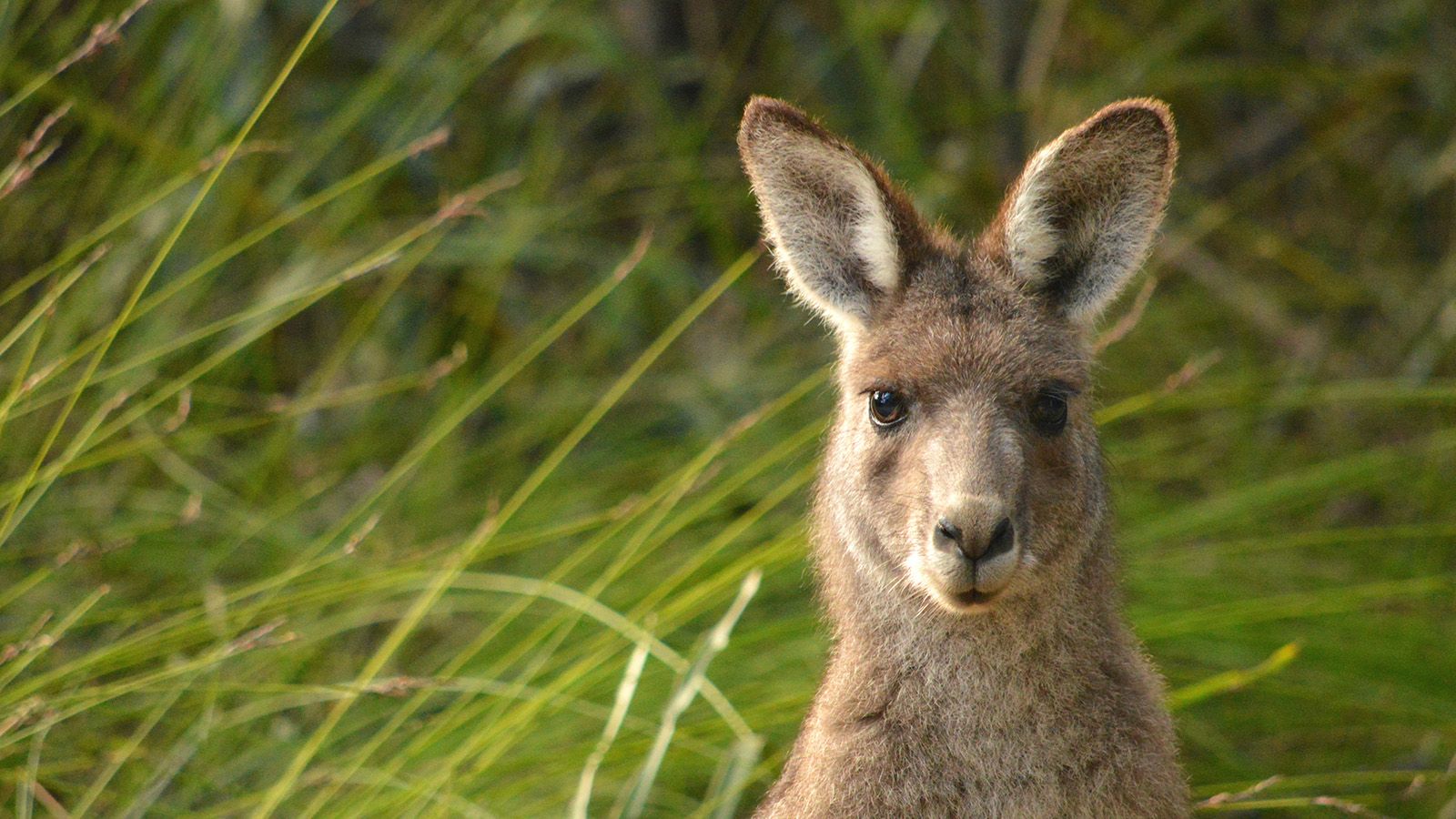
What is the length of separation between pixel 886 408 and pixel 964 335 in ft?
0.62

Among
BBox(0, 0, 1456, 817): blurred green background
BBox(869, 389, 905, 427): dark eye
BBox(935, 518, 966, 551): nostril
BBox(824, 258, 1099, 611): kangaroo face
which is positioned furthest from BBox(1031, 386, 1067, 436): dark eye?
BBox(0, 0, 1456, 817): blurred green background

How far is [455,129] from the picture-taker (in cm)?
579

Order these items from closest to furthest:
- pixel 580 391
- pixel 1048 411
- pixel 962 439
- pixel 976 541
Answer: pixel 976 541 < pixel 962 439 < pixel 1048 411 < pixel 580 391

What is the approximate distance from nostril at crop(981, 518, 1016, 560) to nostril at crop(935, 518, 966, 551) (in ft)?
0.15

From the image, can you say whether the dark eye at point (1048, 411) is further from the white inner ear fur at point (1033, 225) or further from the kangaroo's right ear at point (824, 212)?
the kangaroo's right ear at point (824, 212)

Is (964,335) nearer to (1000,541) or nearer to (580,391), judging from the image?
(1000,541)

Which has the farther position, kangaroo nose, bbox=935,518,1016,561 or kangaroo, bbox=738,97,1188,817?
kangaroo, bbox=738,97,1188,817

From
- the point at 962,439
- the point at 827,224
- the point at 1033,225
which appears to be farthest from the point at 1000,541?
the point at 827,224

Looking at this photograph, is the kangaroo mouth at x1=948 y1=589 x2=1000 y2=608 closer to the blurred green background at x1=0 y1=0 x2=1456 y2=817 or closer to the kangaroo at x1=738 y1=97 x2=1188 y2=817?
the kangaroo at x1=738 y1=97 x2=1188 y2=817

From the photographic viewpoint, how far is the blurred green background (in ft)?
11.2

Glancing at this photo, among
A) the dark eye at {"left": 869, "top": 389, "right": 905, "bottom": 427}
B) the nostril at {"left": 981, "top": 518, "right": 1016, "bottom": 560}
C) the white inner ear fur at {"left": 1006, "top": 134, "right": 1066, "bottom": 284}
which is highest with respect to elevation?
the white inner ear fur at {"left": 1006, "top": 134, "right": 1066, "bottom": 284}

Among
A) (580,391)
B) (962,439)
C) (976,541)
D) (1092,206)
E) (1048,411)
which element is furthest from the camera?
(580,391)

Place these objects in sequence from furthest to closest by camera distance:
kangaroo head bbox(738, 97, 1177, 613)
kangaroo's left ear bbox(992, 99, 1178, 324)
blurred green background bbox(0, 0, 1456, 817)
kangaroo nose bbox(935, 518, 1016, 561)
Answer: blurred green background bbox(0, 0, 1456, 817), kangaroo's left ear bbox(992, 99, 1178, 324), kangaroo head bbox(738, 97, 1177, 613), kangaroo nose bbox(935, 518, 1016, 561)

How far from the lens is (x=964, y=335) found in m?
2.86
